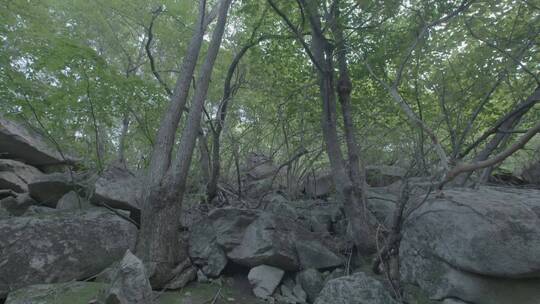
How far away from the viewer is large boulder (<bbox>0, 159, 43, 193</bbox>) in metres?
6.64

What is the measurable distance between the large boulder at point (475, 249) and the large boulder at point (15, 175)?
7.44m

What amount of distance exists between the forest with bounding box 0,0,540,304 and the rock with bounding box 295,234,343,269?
0.07 feet

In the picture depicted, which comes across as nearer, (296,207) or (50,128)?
(50,128)

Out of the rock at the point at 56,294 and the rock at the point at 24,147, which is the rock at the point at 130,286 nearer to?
the rock at the point at 56,294

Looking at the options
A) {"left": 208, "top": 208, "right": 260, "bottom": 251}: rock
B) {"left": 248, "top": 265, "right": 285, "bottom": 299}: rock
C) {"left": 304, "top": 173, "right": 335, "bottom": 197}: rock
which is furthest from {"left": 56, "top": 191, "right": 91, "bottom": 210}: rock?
{"left": 304, "top": 173, "right": 335, "bottom": 197}: rock

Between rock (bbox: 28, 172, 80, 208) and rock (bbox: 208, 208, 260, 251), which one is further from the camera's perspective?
rock (bbox: 28, 172, 80, 208)

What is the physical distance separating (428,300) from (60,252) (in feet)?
14.3

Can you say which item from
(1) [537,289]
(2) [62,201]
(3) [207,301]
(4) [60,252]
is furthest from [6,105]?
(1) [537,289]

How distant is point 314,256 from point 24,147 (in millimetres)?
7079

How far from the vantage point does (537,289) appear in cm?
311

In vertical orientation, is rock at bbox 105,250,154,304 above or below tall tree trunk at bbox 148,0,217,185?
below

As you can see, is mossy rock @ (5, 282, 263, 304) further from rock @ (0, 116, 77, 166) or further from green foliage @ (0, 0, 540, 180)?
rock @ (0, 116, 77, 166)

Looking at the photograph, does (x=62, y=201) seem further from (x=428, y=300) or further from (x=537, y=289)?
(x=537, y=289)

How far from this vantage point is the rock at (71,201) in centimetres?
537
